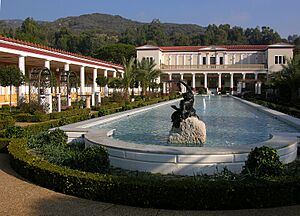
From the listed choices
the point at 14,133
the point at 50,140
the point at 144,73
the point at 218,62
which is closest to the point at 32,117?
the point at 14,133

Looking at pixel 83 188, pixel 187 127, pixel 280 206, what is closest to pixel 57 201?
pixel 83 188

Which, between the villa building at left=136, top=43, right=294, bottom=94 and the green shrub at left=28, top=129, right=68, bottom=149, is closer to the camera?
the green shrub at left=28, top=129, right=68, bottom=149

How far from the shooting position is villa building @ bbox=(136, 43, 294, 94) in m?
58.6

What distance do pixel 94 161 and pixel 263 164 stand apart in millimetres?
2753

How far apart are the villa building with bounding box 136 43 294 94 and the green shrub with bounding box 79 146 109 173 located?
52.4 m

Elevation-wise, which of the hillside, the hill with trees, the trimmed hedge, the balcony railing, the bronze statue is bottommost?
the trimmed hedge

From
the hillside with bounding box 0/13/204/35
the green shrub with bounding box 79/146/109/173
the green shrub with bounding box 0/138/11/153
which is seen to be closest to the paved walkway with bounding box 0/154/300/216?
the green shrub with bounding box 79/146/109/173

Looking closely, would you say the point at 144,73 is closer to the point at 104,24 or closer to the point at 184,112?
the point at 184,112

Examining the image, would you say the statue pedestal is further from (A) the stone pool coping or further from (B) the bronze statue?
(A) the stone pool coping

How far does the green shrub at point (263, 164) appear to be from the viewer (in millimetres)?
5520

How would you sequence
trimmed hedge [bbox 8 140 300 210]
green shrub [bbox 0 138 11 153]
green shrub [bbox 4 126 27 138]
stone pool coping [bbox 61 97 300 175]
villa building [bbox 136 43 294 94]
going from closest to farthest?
trimmed hedge [bbox 8 140 300 210] < stone pool coping [bbox 61 97 300 175] < green shrub [bbox 0 138 11 153] < green shrub [bbox 4 126 27 138] < villa building [bbox 136 43 294 94]

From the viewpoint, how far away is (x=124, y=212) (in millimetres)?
4598

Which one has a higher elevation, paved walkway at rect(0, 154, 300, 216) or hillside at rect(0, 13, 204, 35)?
hillside at rect(0, 13, 204, 35)

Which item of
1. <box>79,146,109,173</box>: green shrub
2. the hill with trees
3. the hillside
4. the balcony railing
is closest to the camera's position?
<box>79,146,109,173</box>: green shrub
